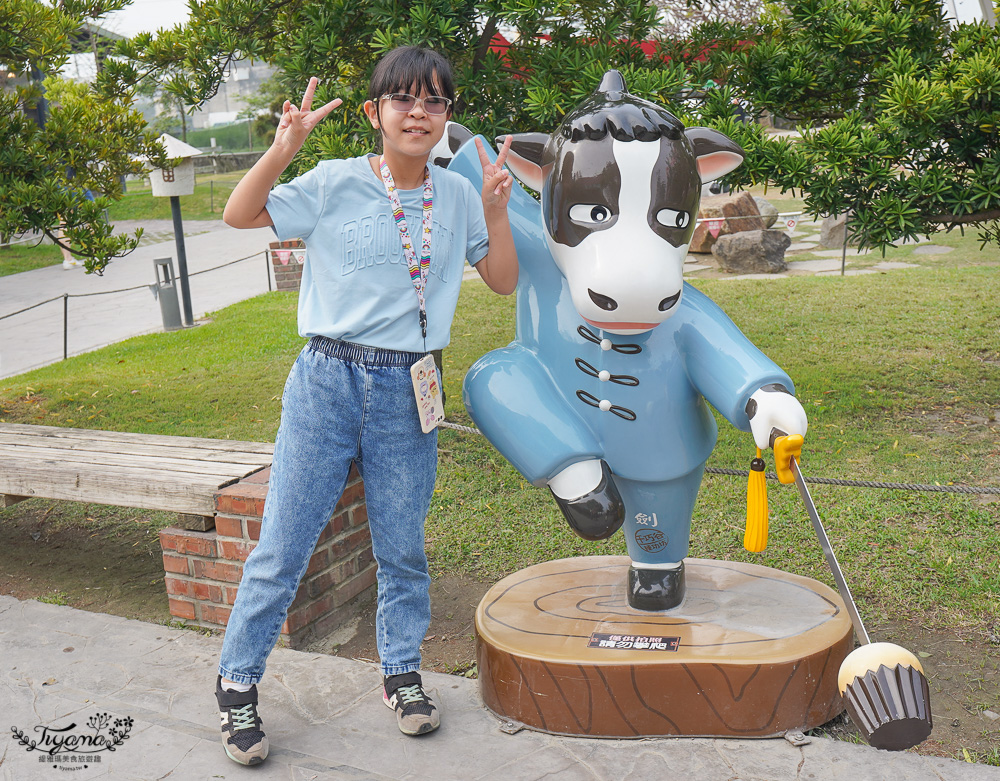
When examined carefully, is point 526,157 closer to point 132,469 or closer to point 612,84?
point 612,84

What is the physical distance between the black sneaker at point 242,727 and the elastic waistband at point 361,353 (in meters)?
→ 0.96

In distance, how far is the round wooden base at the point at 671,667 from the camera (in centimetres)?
254

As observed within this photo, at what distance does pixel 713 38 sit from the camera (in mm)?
4305

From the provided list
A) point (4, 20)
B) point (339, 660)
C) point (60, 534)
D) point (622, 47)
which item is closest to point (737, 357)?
point (339, 660)

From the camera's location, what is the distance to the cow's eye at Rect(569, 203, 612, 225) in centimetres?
245

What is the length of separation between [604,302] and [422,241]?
51cm

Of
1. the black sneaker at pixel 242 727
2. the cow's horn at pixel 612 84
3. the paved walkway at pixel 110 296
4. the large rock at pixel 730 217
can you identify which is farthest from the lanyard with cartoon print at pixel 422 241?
the large rock at pixel 730 217

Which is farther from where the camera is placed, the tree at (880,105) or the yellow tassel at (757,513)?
the tree at (880,105)

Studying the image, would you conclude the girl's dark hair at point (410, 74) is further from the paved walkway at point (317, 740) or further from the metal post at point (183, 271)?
the metal post at point (183, 271)

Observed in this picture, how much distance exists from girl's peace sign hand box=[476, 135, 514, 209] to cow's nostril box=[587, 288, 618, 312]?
0.35m

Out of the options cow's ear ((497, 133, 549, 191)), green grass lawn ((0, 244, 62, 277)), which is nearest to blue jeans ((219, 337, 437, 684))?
cow's ear ((497, 133, 549, 191))

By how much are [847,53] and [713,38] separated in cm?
63

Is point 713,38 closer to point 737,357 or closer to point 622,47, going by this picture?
point 622,47

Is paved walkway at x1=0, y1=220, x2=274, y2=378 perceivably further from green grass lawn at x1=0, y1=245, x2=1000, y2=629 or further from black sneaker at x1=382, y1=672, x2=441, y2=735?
black sneaker at x1=382, y1=672, x2=441, y2=735
